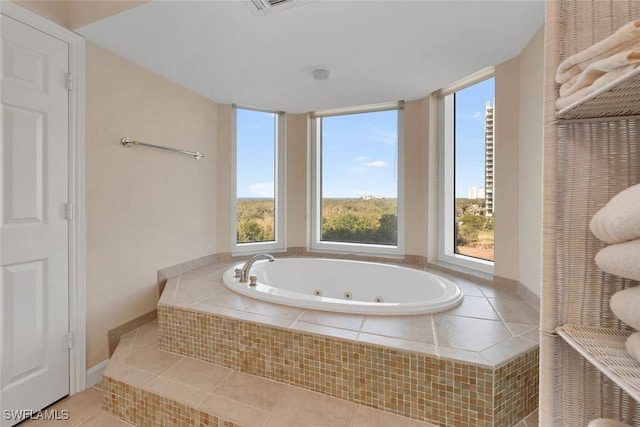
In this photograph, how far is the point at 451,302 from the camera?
1.59 m

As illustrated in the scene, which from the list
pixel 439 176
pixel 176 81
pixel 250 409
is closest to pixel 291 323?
pixel 250 409

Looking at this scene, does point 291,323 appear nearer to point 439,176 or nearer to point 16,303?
point 16,303

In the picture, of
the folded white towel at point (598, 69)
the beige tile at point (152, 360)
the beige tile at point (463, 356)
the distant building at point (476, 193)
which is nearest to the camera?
the folded white towel at point (598, 69)

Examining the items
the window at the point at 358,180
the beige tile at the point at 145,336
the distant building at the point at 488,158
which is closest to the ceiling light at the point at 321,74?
the window at the point at 358,180

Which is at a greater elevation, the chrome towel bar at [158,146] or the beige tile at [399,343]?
the chrome towel bar at [158,146]

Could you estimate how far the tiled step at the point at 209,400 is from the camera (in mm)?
1151

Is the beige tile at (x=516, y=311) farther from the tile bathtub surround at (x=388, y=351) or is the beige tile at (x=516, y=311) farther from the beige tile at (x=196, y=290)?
the beige tile at (x=196, y=290)

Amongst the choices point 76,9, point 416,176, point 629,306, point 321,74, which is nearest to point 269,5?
point 321,74

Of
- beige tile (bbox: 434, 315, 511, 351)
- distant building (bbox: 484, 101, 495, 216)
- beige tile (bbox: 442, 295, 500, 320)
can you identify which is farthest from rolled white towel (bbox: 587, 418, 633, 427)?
distant building (bbox: 484, 101, 495, 216)

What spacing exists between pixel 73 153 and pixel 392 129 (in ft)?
8.12

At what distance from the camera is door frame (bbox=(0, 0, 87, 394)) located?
5.19 feet

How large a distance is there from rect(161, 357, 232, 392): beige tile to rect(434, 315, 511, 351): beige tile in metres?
1.08

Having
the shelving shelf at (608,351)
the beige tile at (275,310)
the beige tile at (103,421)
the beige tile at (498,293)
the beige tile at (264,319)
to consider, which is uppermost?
the shelving shelf at (608,351)

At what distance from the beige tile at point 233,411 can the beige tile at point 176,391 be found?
2.0 inches
